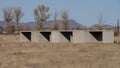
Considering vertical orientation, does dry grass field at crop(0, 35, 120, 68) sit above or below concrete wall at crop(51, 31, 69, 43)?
above

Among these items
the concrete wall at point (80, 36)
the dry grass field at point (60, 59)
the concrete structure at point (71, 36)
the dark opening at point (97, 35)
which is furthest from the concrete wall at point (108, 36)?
the dry grass field at point (60, 59)

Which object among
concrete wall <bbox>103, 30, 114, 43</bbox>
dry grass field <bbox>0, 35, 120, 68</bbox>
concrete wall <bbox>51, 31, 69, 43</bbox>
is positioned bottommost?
concrete wall <bbox>51, 31, 69, 43</bbox>

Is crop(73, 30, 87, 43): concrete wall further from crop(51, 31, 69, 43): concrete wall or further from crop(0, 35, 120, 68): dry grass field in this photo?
crop(0, 35, 120, 68): dry grass field

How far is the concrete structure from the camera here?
38.9 m

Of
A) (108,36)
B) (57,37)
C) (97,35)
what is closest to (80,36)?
(97,35)

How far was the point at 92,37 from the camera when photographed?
41250mm

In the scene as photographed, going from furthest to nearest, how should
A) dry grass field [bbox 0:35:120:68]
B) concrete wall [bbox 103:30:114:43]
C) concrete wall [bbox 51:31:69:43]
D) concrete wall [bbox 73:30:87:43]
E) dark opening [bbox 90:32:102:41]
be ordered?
concrete wall [bbox 51:31:69:43]
dark opening [bbox 90:32:102:41]
concrete wall [bbox 73:30:87:43]
concrete wall [bbox 103:30:114:43]
dry grass field [bbox 0:35:120:68]

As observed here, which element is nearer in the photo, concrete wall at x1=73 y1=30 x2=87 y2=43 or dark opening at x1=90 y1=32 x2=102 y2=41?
concrete wall at x1=73 y1=30 x2=87 y2=43

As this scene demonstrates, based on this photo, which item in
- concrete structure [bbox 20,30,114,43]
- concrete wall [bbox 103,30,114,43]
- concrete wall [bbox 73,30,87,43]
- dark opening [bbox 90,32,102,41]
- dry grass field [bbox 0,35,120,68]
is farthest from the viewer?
dark opening [bbox 90,32,102,41]

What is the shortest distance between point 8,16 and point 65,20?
16364 mm

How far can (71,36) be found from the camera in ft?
150

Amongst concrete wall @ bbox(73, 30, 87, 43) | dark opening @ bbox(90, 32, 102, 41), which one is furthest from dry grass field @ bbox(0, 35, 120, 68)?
dark opening @ bbox(90, 32, 102, 41)

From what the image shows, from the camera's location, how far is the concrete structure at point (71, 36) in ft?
128

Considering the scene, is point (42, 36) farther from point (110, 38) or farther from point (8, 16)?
point (8, 16)
